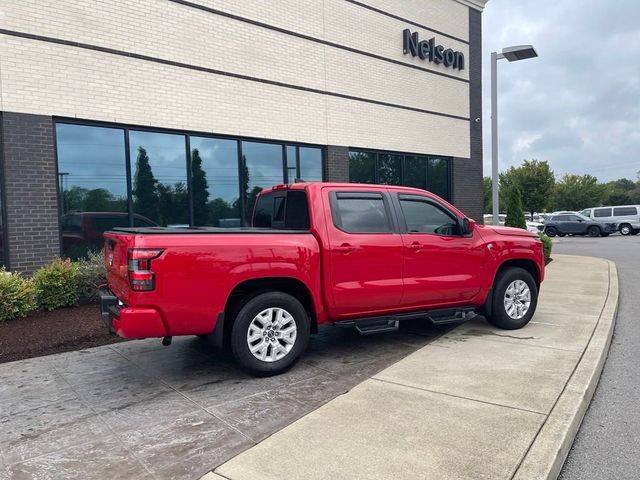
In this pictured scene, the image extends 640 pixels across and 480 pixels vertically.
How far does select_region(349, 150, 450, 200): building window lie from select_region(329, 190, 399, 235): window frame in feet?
25.3

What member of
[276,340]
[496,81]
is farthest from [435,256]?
[496,81]

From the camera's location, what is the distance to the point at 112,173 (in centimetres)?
924

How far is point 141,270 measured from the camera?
4195 millimetres

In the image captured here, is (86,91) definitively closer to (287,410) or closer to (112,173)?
(112,173)

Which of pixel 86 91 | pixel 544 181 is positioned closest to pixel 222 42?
pixel 86 91

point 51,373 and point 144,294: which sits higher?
point 144,294

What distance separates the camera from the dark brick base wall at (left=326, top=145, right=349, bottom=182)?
12750mm

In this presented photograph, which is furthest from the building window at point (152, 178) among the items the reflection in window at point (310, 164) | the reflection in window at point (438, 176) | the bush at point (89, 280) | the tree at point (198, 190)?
the reflection in window at point (438, 176)

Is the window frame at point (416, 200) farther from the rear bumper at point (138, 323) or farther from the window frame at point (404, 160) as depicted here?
the window frame at point (404, 160)

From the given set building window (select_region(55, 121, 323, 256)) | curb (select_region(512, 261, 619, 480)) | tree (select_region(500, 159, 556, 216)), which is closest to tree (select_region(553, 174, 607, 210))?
tree (select_region(500, 159, 556, 216))

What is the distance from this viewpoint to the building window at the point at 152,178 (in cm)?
884

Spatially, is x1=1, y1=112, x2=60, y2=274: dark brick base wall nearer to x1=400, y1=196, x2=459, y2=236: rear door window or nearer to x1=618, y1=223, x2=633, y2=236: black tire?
x1=400, y1=196, x2=459, y2=236: rear door window

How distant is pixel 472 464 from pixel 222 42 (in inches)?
383

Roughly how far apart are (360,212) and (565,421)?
282cm
